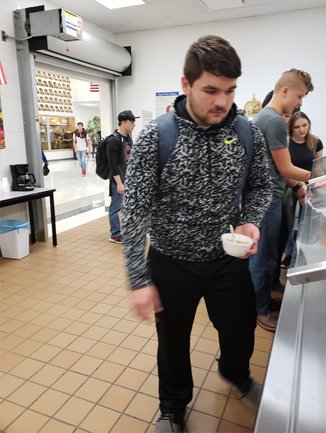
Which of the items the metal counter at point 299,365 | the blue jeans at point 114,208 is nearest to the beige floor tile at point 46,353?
the metal counter at point 299,365

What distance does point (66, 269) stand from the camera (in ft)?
11.9

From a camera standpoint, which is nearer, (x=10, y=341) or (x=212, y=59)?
(x=212, y=59)

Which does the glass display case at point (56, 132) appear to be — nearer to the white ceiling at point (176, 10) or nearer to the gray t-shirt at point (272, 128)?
the white ceiling at point (176, 10)

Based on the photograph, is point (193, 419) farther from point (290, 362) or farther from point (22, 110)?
point (22, 110)

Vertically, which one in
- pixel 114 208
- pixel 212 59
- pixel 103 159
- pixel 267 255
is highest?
pixel 212 59

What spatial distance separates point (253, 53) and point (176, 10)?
4.39 feet

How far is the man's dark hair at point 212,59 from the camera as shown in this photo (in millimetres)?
1064

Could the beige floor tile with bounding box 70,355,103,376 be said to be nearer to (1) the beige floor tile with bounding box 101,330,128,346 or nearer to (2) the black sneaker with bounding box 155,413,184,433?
(1) the beige floor tile with bounding box 101,330,128,346

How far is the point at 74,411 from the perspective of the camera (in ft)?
5.81

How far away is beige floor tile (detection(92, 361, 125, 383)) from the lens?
201 cm

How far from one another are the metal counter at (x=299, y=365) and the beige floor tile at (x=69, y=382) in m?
1.41

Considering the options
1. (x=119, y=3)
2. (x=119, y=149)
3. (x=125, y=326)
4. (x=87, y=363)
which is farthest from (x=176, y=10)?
(x=87, y=363)

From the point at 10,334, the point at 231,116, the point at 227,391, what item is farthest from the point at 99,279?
the point at 231,116

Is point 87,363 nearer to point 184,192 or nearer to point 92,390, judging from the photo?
point 92,390
